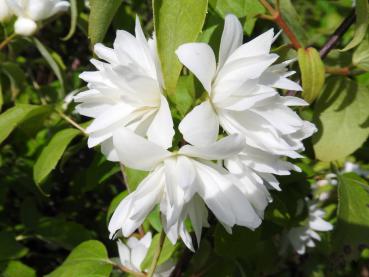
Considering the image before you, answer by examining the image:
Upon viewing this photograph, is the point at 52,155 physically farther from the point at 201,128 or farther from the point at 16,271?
the point at 201,128

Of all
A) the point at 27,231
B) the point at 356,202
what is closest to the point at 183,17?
the point at 356,202

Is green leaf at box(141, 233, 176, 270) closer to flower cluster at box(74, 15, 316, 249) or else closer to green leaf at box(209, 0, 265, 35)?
flower cluster at box(74, 15, 316, 249)

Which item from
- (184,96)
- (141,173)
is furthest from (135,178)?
(184,96)

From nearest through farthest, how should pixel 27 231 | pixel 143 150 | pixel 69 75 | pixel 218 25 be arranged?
pixel 143 150, pixel 218 25, pixel 27 231, pixel 69 75

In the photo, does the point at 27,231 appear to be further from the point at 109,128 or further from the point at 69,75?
the point at 109,128

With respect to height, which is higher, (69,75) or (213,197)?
(213,197)

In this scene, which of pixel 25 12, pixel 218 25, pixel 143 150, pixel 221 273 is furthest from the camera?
pixel 25 12

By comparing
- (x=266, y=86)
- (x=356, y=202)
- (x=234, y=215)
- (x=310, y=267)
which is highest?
(x=266, y=86)

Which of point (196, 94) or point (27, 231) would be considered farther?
point (27, 231)
